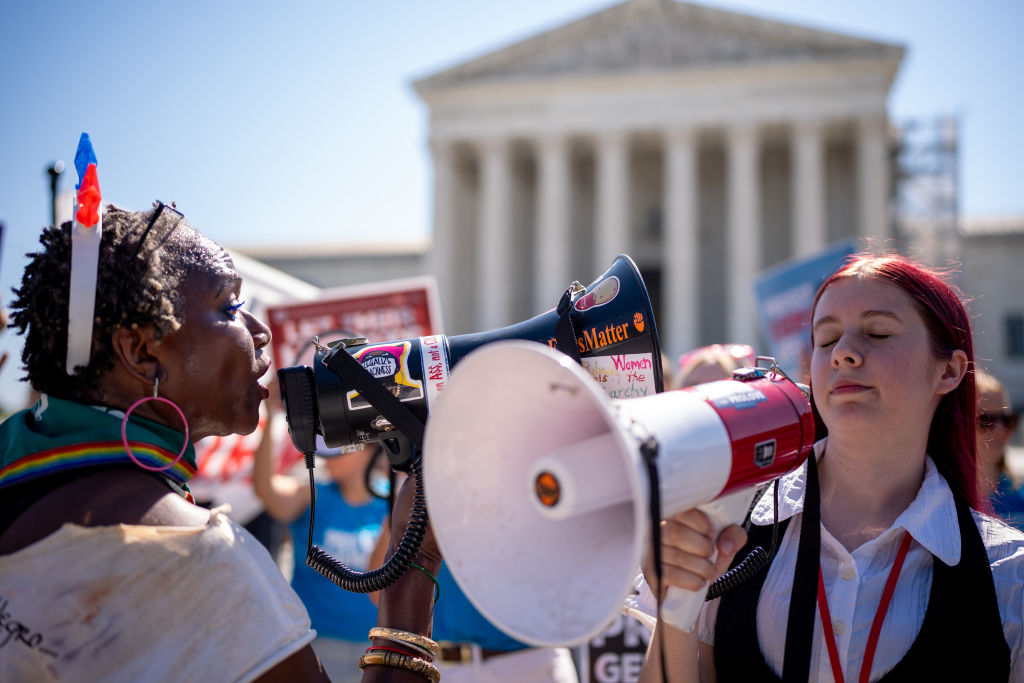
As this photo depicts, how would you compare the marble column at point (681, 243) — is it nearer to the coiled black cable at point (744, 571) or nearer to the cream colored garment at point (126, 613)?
the coiled black cable at point (744, 571)

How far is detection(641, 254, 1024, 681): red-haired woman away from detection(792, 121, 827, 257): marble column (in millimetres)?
33110

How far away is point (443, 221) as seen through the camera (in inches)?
1468

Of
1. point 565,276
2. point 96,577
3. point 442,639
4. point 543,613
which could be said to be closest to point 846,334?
point 543,613

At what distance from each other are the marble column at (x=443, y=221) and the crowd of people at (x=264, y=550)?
114 feet

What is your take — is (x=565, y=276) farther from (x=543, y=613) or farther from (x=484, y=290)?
(x=543, y=613)

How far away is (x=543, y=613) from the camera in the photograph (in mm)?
1528

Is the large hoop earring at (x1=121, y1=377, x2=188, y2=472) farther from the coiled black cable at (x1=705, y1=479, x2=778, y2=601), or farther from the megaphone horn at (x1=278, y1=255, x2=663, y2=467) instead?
the coiled black cable at (x1=705, y1=479, x2=778, y2=601)

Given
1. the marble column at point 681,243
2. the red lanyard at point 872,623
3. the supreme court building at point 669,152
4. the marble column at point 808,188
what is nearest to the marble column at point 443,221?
the supreme court building at point 669,152

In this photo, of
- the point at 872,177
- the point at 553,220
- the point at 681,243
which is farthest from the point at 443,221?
the point at 872,177

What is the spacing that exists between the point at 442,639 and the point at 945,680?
7.92 ft

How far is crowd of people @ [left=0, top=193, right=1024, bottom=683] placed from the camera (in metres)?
1.59

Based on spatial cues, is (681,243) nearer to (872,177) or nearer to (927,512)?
(872,177)

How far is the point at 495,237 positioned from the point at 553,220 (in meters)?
2.88

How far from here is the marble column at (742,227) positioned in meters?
33.6
